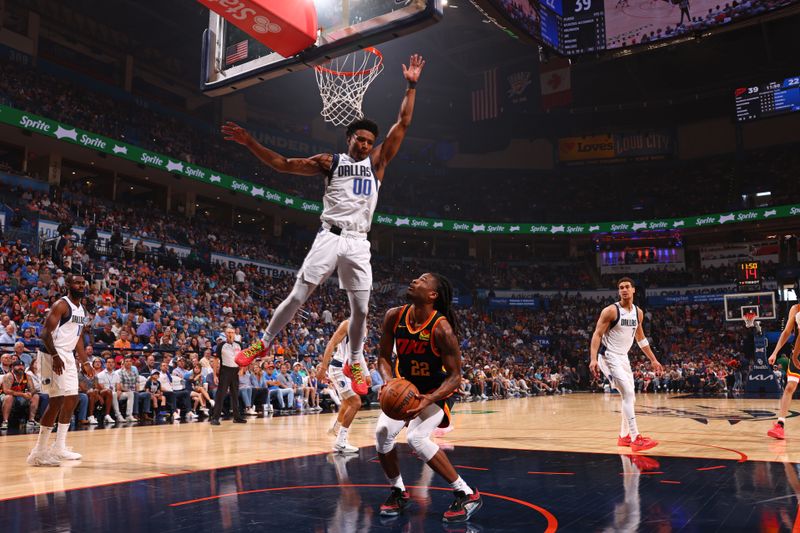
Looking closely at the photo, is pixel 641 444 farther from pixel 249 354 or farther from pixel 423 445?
pixel 249 354

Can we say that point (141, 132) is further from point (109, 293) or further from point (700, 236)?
point (700, 236)

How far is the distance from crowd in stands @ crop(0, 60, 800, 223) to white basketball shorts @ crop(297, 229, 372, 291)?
23237 mm

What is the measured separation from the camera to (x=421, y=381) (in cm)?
432

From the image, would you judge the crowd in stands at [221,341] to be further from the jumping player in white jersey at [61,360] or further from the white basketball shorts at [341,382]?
the jumping player in white jersey at [61,360]

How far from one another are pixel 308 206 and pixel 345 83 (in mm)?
22021

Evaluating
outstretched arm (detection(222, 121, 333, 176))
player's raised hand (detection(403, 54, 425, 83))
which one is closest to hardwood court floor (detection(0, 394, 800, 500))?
→ outstretched arm (detection(222, 121, 333, 176))

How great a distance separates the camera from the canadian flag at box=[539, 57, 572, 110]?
107 feet

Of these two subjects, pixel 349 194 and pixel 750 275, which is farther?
pixel 750 275

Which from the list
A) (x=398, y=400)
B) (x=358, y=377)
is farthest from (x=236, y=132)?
(x=398, y=400)

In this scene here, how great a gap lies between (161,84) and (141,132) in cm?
642

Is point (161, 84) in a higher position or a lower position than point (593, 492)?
higher

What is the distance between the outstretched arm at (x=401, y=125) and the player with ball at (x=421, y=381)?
140 cm

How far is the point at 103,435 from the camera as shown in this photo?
30.5 feet

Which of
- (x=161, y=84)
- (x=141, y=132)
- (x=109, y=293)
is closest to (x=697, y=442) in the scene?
(x=109, y=293)
